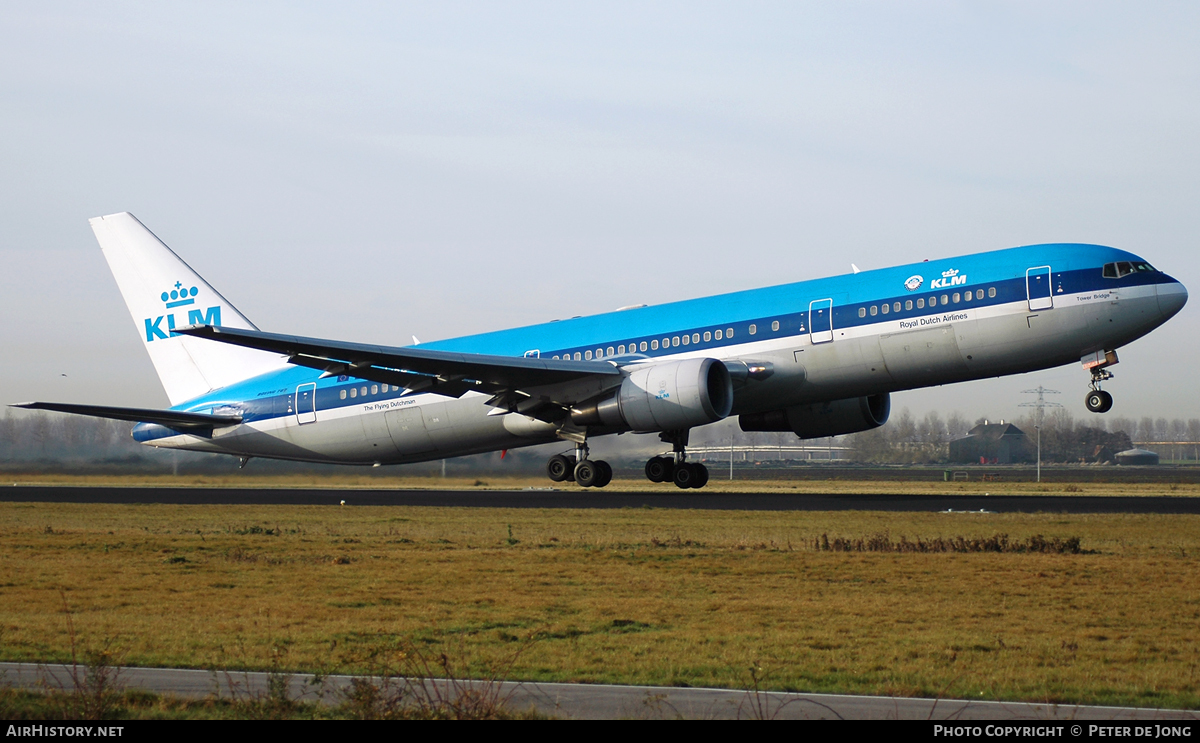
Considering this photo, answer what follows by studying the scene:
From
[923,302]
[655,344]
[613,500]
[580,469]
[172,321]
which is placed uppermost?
[172,321]

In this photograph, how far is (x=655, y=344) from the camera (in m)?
32.2

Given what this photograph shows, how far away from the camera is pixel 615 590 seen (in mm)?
21516

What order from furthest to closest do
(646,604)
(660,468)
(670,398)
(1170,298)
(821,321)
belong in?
(660,468), (821,321), (670,398), (1170,298), (646,604)

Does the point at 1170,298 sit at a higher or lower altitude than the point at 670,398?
higher

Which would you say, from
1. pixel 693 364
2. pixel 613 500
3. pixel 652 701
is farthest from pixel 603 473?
pixel 652 701

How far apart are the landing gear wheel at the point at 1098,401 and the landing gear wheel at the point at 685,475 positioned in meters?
10.9

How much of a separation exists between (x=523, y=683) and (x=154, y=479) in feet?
177

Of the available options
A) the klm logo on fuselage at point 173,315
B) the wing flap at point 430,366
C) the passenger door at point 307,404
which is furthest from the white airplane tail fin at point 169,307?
the wing flap at point 430,366

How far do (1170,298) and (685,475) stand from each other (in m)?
13.8

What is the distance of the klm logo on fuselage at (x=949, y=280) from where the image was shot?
1120 inches

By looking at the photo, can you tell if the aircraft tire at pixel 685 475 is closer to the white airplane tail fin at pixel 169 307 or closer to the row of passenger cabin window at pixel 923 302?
the row of passenger cabin window at pixel 923 302

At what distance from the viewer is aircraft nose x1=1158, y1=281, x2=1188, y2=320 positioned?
2750cm

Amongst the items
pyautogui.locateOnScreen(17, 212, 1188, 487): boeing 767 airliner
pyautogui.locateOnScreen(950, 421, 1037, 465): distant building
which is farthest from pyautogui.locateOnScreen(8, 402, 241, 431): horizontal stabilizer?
pyautogui.locateOnScreen(950, 421, 1037, 465): distant building

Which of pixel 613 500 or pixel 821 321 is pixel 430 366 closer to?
A: pixel 821 321
